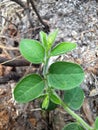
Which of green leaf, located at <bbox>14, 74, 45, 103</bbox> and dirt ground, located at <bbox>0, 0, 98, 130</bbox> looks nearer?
green leaf, located at <bbox>14, 74, 45, 103</bbox>

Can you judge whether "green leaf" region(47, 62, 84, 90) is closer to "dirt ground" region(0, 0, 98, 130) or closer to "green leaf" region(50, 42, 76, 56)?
"green leaf" region(50, 42, 76, 56)

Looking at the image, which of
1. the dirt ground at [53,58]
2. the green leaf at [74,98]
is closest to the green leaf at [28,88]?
the green leaf at [74,98]

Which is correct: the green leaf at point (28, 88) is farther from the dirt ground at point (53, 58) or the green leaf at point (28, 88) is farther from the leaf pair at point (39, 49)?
the dirt ground at point (53, 58)

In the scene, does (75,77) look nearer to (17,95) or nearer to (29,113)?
(17,95)

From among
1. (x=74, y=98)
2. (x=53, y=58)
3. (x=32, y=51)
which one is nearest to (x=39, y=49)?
(x=32, y=51)

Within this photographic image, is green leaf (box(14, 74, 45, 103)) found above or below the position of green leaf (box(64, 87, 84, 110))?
above

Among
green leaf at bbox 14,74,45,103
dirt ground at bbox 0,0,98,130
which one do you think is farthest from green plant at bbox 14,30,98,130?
dirt ground at bbox 0,0,98,130
